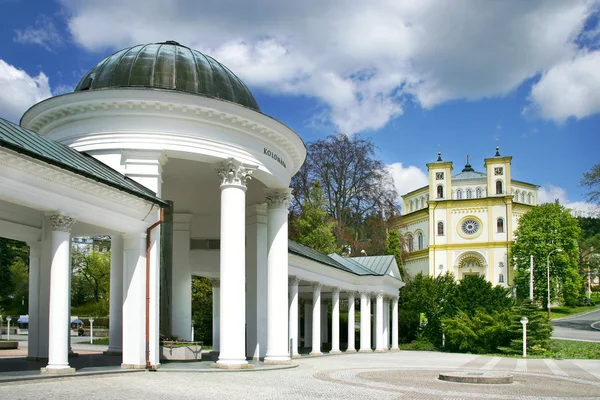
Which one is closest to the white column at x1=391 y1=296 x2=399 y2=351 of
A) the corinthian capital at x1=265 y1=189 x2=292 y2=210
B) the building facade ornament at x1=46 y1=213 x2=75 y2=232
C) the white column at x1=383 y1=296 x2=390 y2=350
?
the white column at x1=383 y1=296 x2=390 y2=350

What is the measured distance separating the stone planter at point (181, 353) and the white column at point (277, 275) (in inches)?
106

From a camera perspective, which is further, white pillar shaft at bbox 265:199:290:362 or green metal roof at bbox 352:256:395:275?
green metal roof at bbox 352:256:395:275

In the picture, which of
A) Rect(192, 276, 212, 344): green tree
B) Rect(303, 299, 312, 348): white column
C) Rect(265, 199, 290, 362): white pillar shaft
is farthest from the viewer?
Rect(192, 276, 212, 344): green tree

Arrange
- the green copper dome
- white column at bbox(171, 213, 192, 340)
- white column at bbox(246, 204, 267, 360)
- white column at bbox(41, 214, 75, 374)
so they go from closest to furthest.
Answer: white column at bbox(41, 214, 75, 374), the green copper dome, white column at bbox(246, 204, 267, 360), white column at bbox(171, 213, 192, 340)

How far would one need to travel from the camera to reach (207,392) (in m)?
15.0

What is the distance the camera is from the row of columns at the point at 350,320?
3622 cm

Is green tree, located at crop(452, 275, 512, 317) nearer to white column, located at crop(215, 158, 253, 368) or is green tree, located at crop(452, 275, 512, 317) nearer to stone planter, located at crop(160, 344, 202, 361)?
stone planter, located at crop(160, 344, 202, 361)

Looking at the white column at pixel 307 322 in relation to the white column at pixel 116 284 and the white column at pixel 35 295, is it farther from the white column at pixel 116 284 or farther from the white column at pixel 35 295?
the white column at pixel 35 295

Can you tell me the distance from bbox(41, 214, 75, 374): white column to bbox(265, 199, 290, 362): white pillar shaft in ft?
33.9

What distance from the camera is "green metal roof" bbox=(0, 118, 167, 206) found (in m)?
16.0

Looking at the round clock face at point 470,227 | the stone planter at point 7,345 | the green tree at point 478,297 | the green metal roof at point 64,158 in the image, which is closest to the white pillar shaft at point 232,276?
the green metal roof at point 64,158

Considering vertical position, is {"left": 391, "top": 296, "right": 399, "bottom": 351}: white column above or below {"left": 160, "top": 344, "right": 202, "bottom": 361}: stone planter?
below

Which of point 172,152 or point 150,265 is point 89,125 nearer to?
point 172,152

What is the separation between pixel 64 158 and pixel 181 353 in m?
10.1
